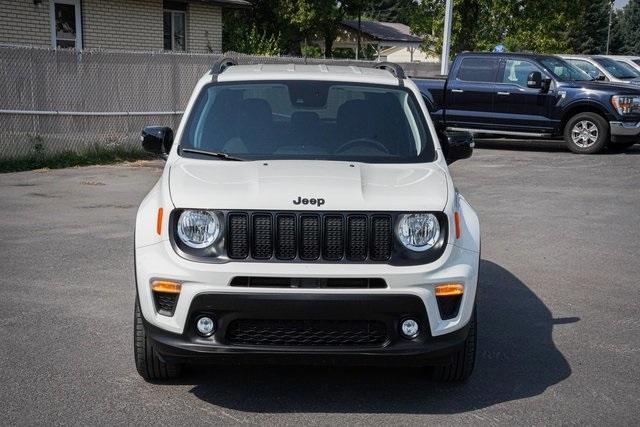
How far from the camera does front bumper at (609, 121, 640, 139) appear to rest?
17.6 m

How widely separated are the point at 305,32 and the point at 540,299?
41934 millimetres

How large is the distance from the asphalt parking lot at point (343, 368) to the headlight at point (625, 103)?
7.59 m

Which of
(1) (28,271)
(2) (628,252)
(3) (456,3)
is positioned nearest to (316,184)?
(1) (28,271)

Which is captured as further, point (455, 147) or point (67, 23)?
point (67, 23)

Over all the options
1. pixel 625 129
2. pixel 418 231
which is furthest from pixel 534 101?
pixel 418 231

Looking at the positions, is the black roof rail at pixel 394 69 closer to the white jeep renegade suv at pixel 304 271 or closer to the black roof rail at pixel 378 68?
the black roof rail at pixel 378 68

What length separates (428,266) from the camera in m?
4.38

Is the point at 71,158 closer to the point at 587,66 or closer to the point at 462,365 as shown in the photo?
the point at 462,365

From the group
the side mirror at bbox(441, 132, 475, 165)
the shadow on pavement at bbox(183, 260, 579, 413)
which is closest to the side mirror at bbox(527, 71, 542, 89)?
the side mirror at bbox(441, 132, 475, 165)

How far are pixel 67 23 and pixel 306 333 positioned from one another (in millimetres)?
18736

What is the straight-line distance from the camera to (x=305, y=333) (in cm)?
436

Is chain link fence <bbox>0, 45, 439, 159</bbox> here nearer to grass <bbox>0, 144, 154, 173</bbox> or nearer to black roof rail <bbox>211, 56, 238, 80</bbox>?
grass <bbox>0, 144, 154, 173</bbox>

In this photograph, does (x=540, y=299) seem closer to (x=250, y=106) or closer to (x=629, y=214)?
(x=250, y=106)

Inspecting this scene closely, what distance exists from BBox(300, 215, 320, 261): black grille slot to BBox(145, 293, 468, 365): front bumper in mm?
233
